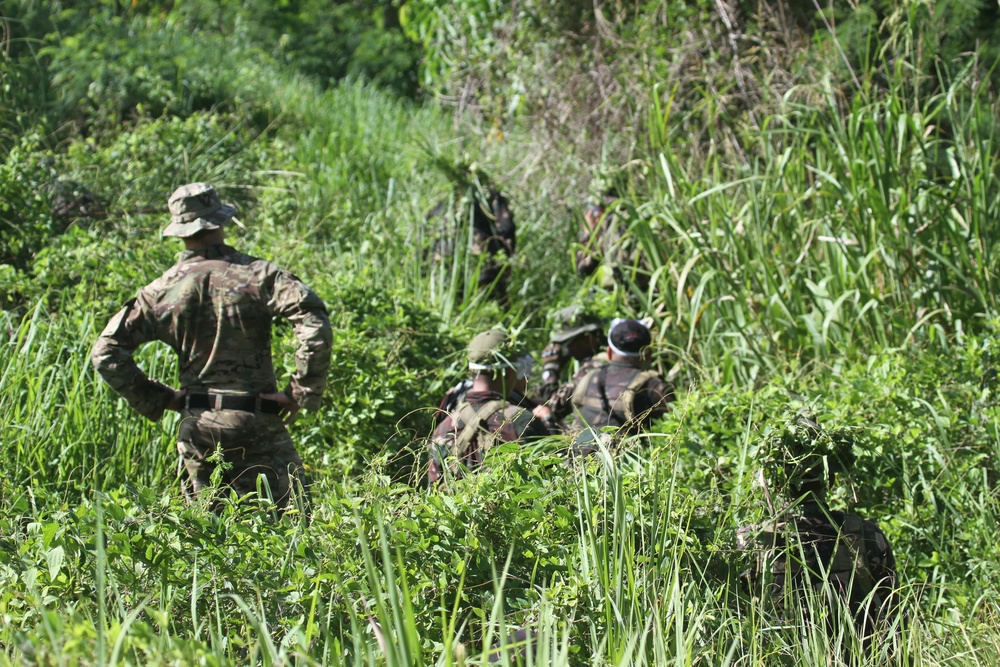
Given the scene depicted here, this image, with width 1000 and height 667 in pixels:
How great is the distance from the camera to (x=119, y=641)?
1.69 meters

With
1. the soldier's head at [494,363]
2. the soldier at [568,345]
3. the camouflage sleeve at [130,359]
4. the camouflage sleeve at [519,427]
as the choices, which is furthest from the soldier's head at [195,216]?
the soldier at [568,345]

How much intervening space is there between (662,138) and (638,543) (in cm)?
320

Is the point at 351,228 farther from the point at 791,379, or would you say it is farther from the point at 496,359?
A: the point at 791,379

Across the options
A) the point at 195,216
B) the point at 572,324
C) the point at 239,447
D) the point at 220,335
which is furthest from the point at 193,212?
the point at 572,324

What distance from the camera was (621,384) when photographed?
15.3 ft

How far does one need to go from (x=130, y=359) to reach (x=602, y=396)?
204cm

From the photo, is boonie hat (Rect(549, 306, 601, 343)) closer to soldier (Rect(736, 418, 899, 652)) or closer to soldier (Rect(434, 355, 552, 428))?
soldier (Rect(434, 355, 552, 428))

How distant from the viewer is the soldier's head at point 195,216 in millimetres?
3986

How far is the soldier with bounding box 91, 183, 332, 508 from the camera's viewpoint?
3914mm

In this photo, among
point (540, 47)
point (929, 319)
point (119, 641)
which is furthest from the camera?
point (540, 47)

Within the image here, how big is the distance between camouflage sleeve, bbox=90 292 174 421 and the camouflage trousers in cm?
13

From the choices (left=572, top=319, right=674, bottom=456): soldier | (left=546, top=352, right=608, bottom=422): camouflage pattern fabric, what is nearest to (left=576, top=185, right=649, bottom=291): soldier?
(left=546, top=352, right=608, bottom=422): camouflage pattern fabric

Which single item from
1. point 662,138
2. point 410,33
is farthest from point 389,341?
point 410,33

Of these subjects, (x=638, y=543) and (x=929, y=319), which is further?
(x=929, y=319)
